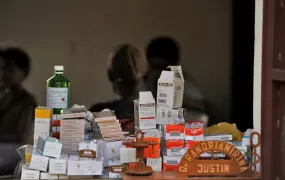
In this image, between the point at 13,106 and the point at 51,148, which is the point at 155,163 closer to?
the point at 51,148

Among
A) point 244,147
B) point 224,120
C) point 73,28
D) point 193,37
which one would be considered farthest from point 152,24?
point 244,147

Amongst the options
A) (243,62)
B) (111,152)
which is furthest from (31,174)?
(243,62)

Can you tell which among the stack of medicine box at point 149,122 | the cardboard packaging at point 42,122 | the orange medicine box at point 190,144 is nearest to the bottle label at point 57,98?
the cardboard packaging at point 42,122

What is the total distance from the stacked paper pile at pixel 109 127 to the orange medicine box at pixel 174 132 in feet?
0.65

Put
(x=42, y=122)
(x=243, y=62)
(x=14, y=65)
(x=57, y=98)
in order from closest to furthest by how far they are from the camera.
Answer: (x=42, y=122)
(x=57, y=98)
(x=14, y=65)
(x=243, y=62)

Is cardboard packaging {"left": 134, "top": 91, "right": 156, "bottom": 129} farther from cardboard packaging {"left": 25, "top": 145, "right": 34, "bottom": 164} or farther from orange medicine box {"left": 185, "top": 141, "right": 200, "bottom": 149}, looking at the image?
cardboard packaging {"left": 25, "top": 145, "right": 34, "bottom": 164}

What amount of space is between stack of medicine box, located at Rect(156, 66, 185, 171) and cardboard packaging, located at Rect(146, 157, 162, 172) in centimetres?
2

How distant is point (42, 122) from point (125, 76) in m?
0.49

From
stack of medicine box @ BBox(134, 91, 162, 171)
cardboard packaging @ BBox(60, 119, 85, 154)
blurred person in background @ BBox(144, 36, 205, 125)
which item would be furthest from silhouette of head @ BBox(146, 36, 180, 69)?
cardboard packaging @ BBox(60, 119, 85, 154)

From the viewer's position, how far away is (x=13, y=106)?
2.34m

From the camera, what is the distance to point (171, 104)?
2.17 meters

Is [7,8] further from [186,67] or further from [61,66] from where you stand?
[186,67]

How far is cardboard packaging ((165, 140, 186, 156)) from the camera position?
2037 mm

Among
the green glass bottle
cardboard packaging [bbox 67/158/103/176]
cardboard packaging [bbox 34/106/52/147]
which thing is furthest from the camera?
the green glass bottle
